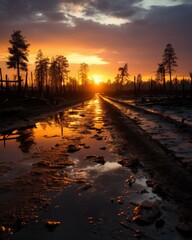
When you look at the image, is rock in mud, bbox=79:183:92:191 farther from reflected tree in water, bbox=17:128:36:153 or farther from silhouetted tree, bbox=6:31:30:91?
silhouetted tree, bbox=6:31:30:91

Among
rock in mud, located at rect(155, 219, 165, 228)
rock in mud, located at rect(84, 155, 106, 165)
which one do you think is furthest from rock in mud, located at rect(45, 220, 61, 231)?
rock in mud, located at rect(84, 155, 106, 165)

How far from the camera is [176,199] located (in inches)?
191

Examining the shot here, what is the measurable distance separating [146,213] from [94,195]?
1181 mm

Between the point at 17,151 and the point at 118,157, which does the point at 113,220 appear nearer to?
the point at 118,157

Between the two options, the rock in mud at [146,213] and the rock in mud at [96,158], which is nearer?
the rock in mud at [146,213]

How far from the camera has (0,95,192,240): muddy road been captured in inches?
151

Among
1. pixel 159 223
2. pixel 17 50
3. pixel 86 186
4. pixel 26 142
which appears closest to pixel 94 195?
pixel 86 186

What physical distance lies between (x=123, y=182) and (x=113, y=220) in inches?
73.9

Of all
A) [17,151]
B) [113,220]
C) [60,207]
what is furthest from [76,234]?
[17,151]

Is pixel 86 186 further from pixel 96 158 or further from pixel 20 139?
pixel 20 139

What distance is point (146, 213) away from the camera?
4.31 m

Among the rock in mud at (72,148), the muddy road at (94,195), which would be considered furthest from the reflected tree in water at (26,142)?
the rock in mud at (72,148)

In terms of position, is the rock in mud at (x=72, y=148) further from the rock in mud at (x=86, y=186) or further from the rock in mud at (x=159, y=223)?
the rock in mud at (x=159, y=223)

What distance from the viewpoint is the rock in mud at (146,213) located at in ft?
13.3
